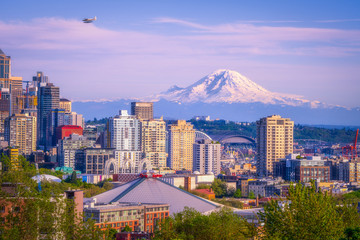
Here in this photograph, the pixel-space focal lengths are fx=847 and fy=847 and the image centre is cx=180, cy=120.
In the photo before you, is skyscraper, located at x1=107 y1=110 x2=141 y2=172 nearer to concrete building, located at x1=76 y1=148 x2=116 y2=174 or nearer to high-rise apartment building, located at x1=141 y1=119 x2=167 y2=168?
high-rise apartment building, located at x1=141 y1=119 x2=167 y2=168

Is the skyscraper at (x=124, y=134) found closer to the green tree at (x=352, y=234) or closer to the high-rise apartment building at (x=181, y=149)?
the high-rise apartment building at (x=181, y=149)

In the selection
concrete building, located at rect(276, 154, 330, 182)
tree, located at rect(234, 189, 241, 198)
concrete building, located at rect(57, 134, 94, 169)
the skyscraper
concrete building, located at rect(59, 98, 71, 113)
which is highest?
concrete building, located at rect(59, 98, 71, 113)

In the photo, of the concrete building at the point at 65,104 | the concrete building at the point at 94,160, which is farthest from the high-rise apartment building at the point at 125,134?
the concrete building at the point at 65,104

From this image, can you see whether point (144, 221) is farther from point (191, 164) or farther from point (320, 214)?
point (191, 164)

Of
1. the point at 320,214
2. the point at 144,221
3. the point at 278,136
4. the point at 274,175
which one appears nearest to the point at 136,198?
the point at 144,221

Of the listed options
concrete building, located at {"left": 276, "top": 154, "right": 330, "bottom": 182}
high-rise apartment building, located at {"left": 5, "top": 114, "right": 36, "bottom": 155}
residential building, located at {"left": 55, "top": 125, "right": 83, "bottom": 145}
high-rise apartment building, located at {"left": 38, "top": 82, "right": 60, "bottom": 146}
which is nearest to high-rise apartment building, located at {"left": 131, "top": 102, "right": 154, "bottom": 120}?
high-rise apartment building, located at {"left": 38, "top": 82, "right": 60, "bottom": 146}
